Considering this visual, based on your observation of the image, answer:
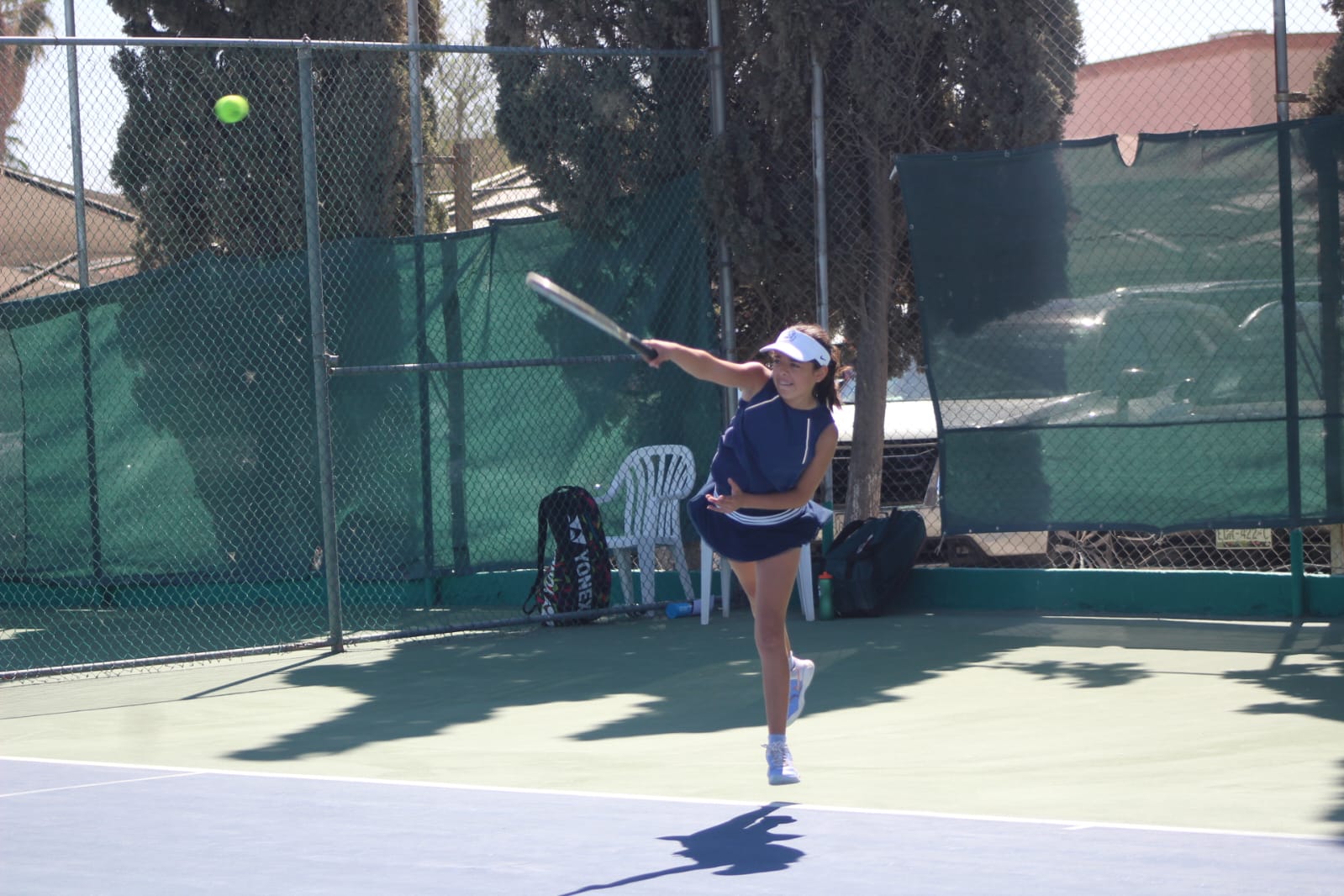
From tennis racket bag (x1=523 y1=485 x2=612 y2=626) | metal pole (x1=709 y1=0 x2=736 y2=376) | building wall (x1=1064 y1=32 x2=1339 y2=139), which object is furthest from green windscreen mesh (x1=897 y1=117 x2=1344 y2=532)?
tennis racket bag (x1=523 y1=485 x2=612 y2=626)

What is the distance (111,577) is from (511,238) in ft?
11.1

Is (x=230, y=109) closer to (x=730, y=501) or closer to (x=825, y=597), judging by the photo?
(x=825, y=597)

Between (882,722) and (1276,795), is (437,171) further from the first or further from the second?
(1276,795)

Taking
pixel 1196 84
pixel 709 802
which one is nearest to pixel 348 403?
pixel 709 802

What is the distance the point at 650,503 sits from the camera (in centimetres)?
1003

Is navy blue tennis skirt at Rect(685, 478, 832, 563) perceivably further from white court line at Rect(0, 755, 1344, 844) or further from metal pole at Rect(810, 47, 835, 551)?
metal pole at Rect(810, 47, 835, 551)

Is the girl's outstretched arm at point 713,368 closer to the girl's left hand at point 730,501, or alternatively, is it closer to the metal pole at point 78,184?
the girl's left hand at point 730,501

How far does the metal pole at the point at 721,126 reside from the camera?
10.1m

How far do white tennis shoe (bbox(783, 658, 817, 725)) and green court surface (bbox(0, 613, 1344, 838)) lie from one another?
8.6 inches

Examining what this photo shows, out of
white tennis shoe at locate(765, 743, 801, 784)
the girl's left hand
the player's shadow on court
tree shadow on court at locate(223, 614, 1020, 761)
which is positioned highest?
the girl's left hand

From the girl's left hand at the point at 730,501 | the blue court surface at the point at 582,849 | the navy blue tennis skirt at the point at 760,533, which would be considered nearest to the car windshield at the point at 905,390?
the navy blue tennis skirt at the point at 760,533

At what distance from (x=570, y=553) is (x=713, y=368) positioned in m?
4.49

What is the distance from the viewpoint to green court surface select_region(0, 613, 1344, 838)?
17.5 feet

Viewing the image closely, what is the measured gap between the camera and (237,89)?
11523 millimetres
